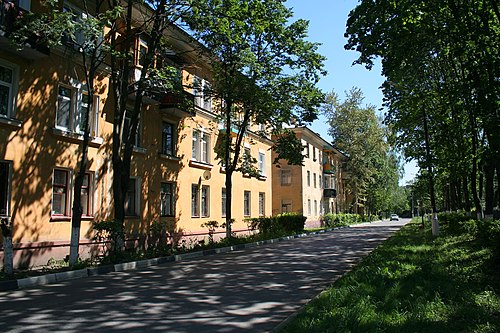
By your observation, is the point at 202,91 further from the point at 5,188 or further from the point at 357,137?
the point at 357,137

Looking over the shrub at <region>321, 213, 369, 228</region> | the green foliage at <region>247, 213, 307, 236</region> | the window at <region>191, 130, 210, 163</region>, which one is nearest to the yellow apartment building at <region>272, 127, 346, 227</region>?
the shrub at <region>321, 213, 369, 228</region>

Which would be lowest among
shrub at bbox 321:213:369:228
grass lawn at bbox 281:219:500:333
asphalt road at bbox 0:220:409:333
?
asphalt road at bbox 0:220:409:333

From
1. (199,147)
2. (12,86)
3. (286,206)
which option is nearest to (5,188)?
(12,86)

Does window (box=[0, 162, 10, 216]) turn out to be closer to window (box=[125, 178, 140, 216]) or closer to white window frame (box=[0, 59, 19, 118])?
white window frame (box=[0, 59, 19, 118])

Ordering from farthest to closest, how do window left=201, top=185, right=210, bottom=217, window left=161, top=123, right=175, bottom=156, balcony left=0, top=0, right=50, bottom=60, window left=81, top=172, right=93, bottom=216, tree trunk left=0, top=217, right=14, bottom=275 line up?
window left=201, top=185, right=210, bottom=217
window left=161, top=123, right=175, bottom=156
window left=81, top=172, right=93, bottom=216
balcony left=0, top=0, right=50, bottom=60
tree trunk left=0, top=217, right=14, bottom=275

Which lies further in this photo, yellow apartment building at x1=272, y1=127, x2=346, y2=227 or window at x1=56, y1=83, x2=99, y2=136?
yellow apartment building at x1=272, y1=127, x2=346, y2=227

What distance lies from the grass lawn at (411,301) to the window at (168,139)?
42.9 feet

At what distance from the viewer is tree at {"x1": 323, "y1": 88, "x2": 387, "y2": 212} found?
55.4m

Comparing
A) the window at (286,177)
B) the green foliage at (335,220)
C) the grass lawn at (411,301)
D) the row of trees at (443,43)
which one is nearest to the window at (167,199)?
the row of trees at (443,43)

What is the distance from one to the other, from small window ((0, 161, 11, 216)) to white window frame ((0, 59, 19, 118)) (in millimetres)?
1619

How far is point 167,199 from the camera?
20.9 m

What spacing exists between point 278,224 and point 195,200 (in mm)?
8561

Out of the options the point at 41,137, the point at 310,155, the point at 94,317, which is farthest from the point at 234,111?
the point at 310,155

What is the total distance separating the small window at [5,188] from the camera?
12406mm
